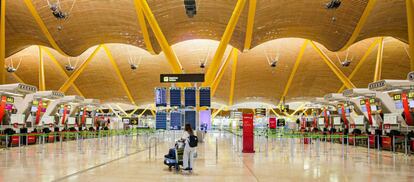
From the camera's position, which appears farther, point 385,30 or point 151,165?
point 385,30

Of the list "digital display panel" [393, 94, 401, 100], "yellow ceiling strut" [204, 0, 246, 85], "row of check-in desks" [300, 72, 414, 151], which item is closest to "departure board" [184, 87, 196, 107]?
"row of check-in desks" [300, 72, 414, 151]

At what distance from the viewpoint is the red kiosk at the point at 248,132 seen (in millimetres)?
18062

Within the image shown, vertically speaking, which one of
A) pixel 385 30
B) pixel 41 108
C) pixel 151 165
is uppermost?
pixel 385 30

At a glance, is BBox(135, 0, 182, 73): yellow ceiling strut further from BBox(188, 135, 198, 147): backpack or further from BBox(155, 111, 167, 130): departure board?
BBox(188, 135, 198, 147): backpack

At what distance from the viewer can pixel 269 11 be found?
31.5m

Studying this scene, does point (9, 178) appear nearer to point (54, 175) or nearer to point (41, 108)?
point (54, 175)

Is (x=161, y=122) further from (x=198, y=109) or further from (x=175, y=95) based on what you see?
(x=198, y=109)

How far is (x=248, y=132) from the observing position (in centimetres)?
1806

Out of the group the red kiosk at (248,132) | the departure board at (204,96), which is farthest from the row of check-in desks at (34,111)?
the red kiosk at (248,132)

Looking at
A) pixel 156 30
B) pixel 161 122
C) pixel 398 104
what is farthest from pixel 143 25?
pixel 398 104

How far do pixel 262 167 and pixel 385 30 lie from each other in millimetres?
27123

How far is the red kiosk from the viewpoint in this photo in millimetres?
18062

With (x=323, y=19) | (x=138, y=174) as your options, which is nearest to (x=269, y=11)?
(x=323, y=19)

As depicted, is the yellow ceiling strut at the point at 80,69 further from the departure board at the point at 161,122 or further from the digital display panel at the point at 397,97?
the digital display panel at the point at 397,97
